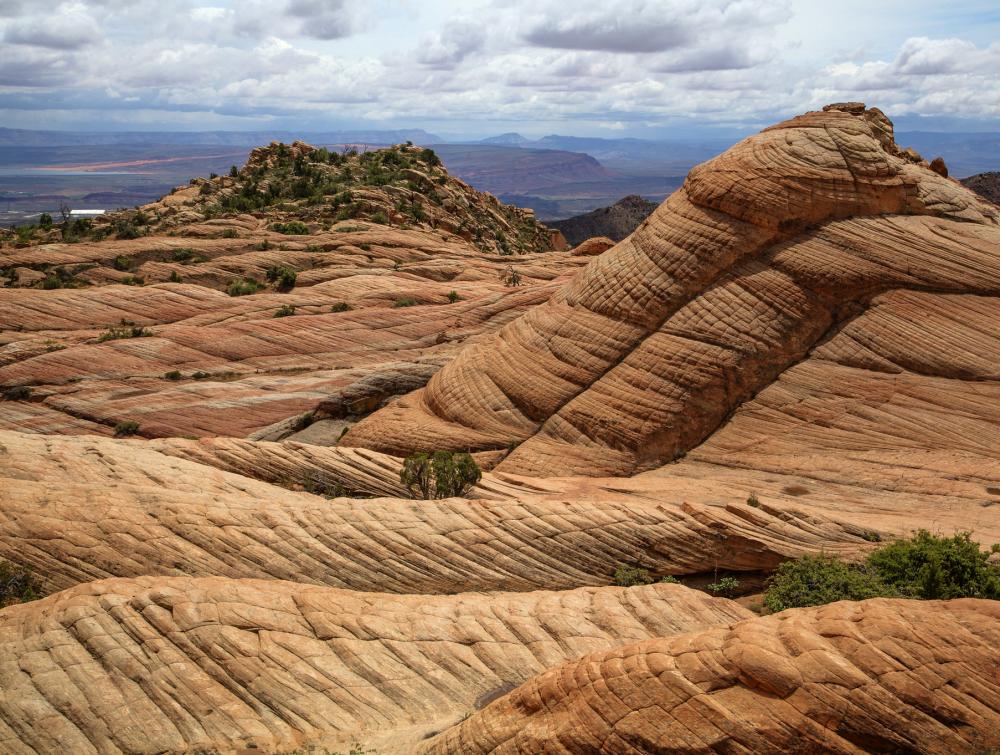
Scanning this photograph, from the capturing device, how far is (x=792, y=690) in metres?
11.0

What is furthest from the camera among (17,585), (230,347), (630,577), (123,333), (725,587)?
(123,333)

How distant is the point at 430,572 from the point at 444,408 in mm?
11090

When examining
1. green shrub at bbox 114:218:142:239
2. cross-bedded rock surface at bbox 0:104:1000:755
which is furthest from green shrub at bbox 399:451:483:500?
green shrub at bbox 114:218:142:239

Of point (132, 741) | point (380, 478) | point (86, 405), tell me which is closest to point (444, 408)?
point (380, 478)

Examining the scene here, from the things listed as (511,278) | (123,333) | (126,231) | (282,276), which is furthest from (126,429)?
(126,231)

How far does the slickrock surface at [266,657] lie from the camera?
15484 mm

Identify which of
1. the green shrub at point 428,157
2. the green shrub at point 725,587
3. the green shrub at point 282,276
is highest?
the green shrub at point 428,157

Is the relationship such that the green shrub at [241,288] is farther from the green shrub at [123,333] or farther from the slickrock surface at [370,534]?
the slickrock surface at [370,534]

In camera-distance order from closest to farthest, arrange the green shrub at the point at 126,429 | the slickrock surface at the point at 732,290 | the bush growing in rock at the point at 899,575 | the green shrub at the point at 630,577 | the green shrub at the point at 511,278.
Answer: the bush growing in rock at the point at 899,575
the green shrub at the point at 630,577
the slickrock surface at the point at 732,290
the green shrub at the point at 126,429
the green shrub at the point at 511,278

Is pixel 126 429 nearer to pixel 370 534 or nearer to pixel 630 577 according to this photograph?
pixel 370 534

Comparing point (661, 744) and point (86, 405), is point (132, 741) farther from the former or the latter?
point (86, 405)

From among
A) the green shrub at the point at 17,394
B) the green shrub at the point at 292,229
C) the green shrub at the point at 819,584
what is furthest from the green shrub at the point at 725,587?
the green shrub at the point at 292,229

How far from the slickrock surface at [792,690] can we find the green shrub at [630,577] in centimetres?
986

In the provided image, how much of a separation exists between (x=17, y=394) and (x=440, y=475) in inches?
889
